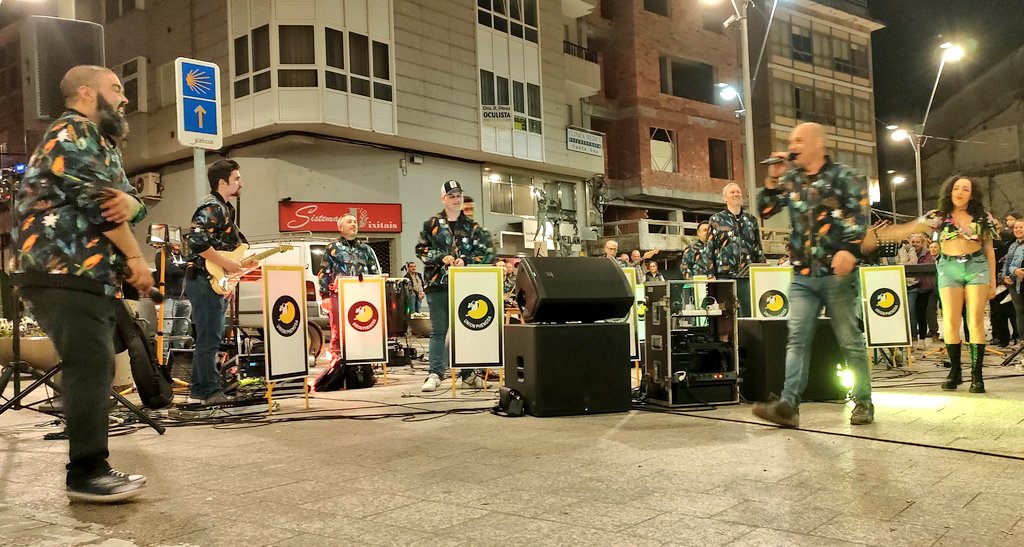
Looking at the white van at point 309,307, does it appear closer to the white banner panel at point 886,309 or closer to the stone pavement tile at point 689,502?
the white banner panel at point 886,309

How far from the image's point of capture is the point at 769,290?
323 inches

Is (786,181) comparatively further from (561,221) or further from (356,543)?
(561,221)

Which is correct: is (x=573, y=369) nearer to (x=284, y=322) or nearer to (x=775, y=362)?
(x=775, y=362)

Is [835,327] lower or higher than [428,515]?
higher

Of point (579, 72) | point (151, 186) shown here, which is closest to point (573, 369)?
point (151, 186)

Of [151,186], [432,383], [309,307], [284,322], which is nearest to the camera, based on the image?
[284,322]

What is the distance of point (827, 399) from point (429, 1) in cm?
2156

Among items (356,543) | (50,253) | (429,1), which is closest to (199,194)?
(50,253)

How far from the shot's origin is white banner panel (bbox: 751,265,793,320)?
805 cm

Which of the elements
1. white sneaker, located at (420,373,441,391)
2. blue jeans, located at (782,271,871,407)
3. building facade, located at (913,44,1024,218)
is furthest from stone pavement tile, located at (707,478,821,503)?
building facade, located at (913,44,1024,218)

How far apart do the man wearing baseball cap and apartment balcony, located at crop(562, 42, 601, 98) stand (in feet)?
76.1

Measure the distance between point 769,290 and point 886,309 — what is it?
163cm

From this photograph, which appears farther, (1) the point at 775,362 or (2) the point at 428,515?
(1) the point at 775,362

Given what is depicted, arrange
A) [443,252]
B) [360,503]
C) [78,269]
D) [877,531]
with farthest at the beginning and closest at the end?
[443,252], [78,269], [360,503], [877,531]
